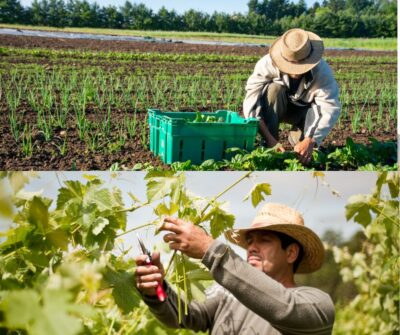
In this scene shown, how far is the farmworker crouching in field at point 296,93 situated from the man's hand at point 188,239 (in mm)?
1015

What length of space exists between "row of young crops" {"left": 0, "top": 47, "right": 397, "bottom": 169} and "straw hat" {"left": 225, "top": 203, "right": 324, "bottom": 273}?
523 millimetres

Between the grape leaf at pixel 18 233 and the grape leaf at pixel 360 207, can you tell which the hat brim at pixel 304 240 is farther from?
the grape leaf at pixel 18 233

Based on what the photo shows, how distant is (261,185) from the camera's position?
155 cm

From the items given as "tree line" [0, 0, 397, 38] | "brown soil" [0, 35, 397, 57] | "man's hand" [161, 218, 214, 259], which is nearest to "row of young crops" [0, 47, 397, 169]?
"brown soil" [0, 35, 397, 57]

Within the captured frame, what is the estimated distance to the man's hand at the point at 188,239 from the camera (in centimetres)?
130

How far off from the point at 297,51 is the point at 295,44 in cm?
2

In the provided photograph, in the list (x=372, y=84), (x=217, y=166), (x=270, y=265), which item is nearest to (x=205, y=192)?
(x=217, y=166)

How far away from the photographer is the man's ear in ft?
5.60

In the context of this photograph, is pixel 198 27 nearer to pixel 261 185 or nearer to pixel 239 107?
pixel 239 107

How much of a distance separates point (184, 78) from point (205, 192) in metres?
0.67

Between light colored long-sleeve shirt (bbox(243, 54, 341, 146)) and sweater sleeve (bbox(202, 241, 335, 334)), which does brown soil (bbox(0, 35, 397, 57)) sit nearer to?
light colored long-sleeve shirt (bbox(243, 54, 341, 146))

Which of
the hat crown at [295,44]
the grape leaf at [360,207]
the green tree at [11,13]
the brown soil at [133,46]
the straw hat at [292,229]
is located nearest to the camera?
the straw hat at [292,229]

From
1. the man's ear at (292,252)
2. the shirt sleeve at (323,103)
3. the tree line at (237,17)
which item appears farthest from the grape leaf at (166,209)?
the shirt sleeve at (323,103)

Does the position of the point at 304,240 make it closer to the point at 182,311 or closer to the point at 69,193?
the point at 182,311
